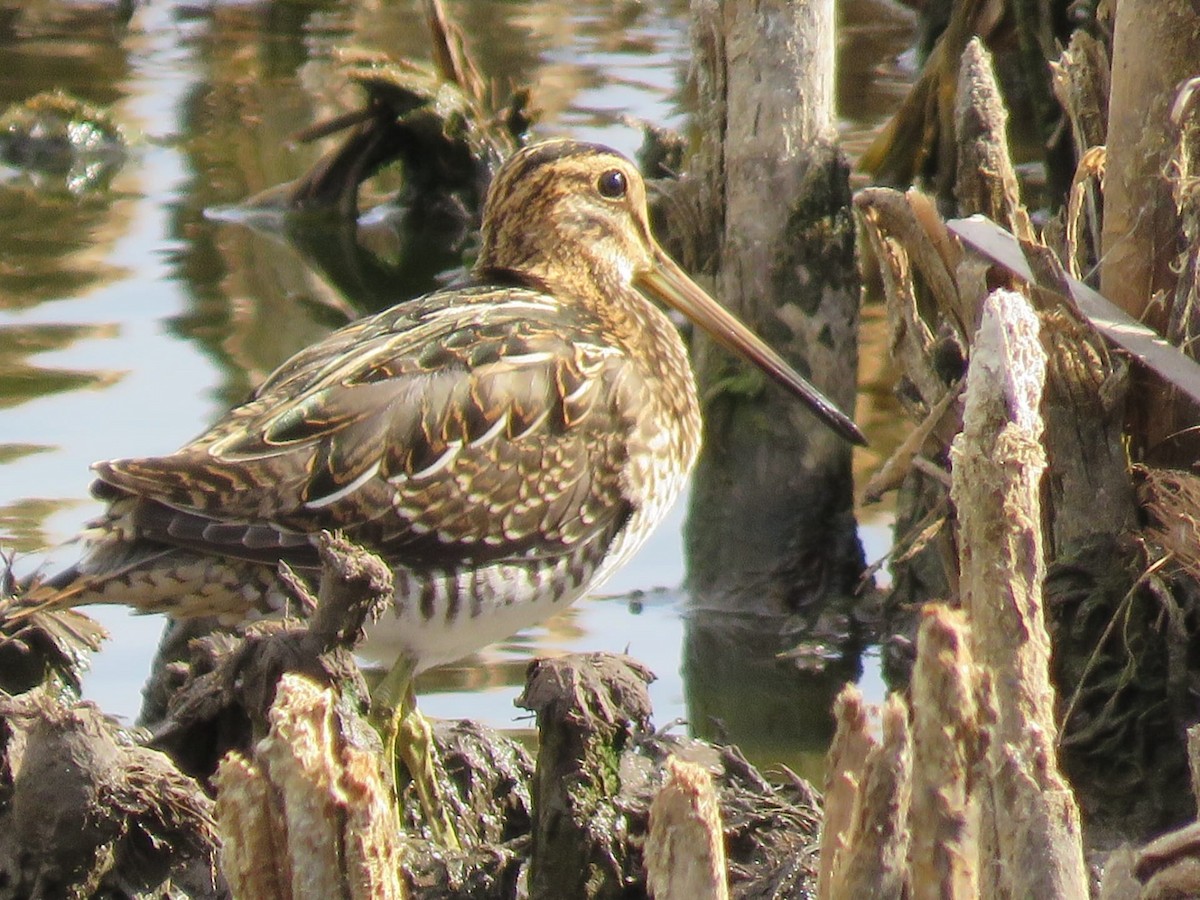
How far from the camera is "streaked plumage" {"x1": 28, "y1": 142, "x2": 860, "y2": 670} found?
421 cm

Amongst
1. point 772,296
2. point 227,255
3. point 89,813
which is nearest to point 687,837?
point 89,813

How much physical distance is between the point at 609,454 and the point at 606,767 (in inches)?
43.6

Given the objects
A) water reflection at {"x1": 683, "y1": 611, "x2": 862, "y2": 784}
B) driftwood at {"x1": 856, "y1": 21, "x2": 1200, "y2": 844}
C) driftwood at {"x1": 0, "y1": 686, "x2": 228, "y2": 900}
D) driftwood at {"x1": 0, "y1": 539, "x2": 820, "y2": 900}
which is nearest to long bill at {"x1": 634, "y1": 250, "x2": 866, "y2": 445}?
water reflection at {"x1": 683, "y1": 611, "x2": 862, "y2": 784}

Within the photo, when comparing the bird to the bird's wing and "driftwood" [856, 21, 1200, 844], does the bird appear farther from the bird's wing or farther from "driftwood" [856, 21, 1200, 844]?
"driftwood" [856, 21, 1200, 844]

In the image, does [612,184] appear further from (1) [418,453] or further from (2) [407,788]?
(2) [407,788]

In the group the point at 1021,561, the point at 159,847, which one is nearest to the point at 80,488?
the point at 159,847

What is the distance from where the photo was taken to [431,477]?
4.39m

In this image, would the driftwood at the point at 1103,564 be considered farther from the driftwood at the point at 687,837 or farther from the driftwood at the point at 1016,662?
the driftwood at the point at 687,837

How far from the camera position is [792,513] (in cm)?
561

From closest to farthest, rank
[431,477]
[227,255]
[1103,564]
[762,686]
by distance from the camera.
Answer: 1. [1103,564]
2. [431,477]
3. [762,686]
4. [227,255]

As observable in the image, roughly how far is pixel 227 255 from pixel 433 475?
14.0 feet

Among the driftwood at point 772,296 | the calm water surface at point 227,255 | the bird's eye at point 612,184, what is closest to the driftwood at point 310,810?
the calm water surface at point 227,255

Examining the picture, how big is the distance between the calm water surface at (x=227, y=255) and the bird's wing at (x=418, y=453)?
2.66ft

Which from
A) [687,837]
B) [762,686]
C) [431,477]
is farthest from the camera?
[762,686]
